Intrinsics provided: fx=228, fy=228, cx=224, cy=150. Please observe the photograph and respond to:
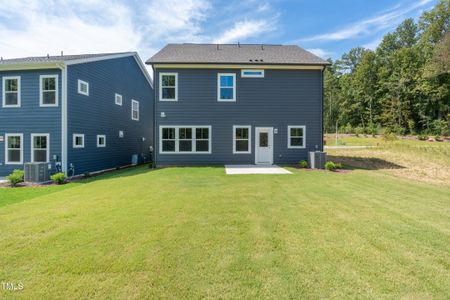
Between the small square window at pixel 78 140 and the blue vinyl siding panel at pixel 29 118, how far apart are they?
626mm

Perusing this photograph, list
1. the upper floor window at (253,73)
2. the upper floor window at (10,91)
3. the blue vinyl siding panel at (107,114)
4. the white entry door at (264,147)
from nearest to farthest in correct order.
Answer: the upper floor window at (10,91), the blue vinyl siding panel at (107,114), the upper floor window at (253,73), the white entry door at (264,147)

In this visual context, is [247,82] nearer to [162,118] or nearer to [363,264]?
[162,118]

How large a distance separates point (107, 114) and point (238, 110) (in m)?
7.70

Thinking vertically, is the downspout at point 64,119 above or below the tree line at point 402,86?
below

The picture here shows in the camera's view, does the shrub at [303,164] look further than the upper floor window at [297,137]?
No

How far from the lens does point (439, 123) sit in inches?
1249

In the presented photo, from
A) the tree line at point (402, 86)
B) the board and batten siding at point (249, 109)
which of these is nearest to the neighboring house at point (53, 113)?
the board and batten siding at point (249, 109)

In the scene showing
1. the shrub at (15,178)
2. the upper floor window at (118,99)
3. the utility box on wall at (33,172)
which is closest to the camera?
the shrub at (15,178)

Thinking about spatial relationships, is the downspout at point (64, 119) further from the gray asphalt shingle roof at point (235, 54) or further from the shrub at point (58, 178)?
the gray asphalt shingle roof at point (235, 54)

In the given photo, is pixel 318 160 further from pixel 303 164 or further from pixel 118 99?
pixel 118 99

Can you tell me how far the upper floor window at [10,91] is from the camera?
34.9 feet

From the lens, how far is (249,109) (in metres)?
12.6

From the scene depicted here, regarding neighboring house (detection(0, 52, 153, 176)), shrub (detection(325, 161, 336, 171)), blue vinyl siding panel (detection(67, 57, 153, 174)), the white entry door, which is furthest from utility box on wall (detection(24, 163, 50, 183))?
shrub (detection(325, 161, 336, 171))

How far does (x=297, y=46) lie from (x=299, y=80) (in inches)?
166
